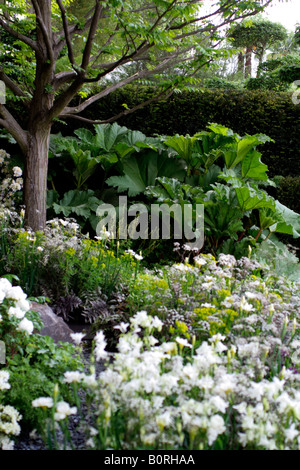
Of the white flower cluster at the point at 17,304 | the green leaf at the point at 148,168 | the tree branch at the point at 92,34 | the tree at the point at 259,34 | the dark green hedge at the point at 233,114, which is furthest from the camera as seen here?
the tree at the point at 259,34

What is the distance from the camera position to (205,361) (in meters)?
1.49

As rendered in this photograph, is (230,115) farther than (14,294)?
Yes

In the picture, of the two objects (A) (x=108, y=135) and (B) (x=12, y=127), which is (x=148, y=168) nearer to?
(A) (x=108, y=135)

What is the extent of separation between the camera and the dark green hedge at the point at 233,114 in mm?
6238

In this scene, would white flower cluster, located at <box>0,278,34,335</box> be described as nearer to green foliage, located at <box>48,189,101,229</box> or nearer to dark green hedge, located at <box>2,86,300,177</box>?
green foliage, located at <box>48,189,101,229</box>

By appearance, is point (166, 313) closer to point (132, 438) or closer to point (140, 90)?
point (132, 438)

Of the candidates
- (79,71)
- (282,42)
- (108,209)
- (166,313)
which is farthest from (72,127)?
(282,42)

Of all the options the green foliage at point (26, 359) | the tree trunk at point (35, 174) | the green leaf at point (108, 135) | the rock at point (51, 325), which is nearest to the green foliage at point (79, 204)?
the tree trunk at point (35, 174)

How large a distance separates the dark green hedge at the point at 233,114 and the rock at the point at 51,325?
13.8ft

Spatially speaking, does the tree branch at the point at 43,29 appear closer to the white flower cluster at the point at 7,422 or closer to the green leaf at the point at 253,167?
the green leaf at the point at 253,167

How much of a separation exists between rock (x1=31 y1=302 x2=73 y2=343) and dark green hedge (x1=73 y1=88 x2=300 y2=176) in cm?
421

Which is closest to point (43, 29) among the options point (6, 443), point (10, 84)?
point (10, 84)

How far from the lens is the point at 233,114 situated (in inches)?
247

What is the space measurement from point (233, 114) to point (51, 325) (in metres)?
4.79
